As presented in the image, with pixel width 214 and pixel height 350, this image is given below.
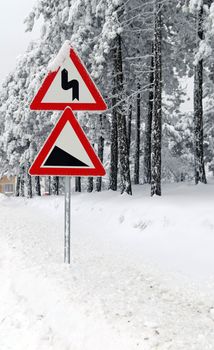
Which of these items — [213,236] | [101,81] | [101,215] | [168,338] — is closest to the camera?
[168,338]

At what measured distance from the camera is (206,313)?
14.2ft

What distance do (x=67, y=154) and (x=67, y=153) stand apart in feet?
0.04

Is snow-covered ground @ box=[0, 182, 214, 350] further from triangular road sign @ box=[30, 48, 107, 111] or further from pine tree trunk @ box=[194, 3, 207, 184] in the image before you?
pine tree trunk @ box=[194, 3, 207, 184]

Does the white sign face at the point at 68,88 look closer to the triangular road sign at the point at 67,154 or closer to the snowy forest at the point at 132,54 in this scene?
the triangular road sign at the point at 67,154

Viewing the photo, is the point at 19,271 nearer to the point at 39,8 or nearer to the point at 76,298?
the point at 76,298

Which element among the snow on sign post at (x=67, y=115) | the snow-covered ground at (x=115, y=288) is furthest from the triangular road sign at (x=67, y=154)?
the snow-covered ground at (x=115, y=288)

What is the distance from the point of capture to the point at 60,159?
5.30m

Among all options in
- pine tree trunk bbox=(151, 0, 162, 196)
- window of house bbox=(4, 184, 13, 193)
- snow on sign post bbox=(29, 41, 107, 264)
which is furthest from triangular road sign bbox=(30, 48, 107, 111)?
window of house bbox=(4, 184, 13, 193)

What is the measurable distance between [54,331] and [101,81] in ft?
60.3

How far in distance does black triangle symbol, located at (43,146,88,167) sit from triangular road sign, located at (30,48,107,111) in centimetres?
58

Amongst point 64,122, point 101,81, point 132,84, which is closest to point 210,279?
point 64,122

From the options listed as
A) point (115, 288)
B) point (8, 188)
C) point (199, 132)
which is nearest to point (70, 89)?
point (115, 288)

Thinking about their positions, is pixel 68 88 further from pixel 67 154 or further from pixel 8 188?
pixel 8 188

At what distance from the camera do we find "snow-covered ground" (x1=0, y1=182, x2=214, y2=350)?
3.49m
